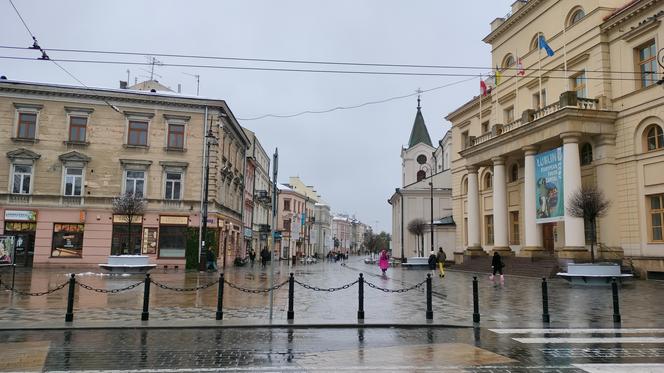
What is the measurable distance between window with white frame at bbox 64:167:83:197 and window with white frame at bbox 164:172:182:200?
18.6ft

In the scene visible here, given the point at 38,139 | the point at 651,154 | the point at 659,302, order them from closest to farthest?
the point at 659,302, the point at 651,154, the point at 38,139

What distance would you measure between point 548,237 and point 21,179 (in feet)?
117

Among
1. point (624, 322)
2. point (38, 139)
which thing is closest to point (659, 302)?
point (624, 322)

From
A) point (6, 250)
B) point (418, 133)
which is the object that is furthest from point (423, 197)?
point (6, 250)

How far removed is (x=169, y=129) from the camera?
3603 centimetres

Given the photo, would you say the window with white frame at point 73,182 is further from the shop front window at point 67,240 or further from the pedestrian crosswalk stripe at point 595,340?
the pedestrian crosswalk stripe at point 595,340

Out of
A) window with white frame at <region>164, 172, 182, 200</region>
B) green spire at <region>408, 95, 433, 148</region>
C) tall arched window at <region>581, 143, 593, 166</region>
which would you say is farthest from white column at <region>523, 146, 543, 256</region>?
green spire at <region>408, 95, 433, 148</region>

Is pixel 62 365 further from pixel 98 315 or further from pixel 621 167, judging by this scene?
pixel 621 167

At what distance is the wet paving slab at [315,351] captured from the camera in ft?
23.5

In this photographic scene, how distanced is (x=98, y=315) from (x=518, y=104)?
33.0 metres

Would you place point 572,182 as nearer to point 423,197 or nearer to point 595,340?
point 595,340

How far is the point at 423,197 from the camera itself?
6419 centimetres

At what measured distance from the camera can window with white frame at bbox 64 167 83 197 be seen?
1364 inches

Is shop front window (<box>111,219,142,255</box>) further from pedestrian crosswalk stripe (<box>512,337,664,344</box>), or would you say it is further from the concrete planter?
pedestrian crosswalk stripe (<box>512,337,664,344</box>)
